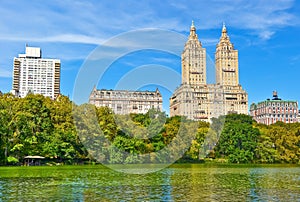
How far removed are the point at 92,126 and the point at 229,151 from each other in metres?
17.5

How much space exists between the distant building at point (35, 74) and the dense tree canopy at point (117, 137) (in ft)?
345

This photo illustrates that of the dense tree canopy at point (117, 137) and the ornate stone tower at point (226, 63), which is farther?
the ornate stone tower at point (226, 63)

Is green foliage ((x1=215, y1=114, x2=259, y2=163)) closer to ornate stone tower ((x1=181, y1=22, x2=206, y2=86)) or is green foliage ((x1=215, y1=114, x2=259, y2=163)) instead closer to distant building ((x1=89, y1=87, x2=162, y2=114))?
ornate stone tower ((x1=181, y1=22, x2=206, y2=86))

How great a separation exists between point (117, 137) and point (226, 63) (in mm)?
95238

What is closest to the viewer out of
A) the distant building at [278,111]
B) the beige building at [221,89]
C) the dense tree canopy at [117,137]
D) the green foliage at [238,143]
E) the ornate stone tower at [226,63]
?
the dense tree canopy at [117,137]

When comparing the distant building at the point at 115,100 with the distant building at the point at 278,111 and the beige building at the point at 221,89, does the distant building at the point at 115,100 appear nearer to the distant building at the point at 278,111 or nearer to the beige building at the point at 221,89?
the beige building at the point at 221,89

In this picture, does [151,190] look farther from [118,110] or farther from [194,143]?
[118,110]

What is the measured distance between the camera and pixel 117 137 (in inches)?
1797

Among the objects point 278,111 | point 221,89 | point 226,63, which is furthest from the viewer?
point 226,63

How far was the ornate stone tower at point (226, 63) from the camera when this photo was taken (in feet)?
435

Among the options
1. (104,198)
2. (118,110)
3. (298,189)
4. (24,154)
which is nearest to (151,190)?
(104,198)

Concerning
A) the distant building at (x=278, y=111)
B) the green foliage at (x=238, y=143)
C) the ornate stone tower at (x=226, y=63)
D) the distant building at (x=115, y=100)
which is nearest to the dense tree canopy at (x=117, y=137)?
the green foliage at (x=238, y=143)

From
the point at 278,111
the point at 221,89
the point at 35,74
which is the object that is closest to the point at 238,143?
the point at 221,89

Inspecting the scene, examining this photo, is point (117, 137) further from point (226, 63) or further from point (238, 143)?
point (226, 63)
